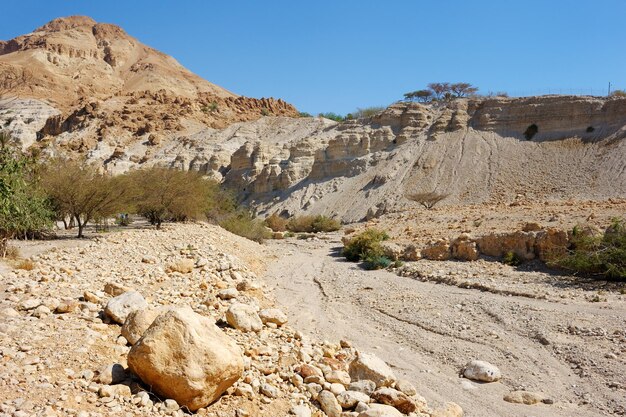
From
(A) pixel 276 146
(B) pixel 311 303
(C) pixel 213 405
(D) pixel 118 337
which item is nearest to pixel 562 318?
(B) pixel 311 303

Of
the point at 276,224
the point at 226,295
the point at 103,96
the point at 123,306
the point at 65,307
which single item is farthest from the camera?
the point at 103,96

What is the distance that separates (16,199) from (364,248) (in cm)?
1229

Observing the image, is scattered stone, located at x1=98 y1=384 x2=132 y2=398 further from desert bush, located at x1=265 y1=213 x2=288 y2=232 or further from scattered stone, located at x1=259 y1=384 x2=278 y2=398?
desert bush, located at x1=265 y1=213 x2=288 y2=232

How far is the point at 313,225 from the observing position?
3372cm

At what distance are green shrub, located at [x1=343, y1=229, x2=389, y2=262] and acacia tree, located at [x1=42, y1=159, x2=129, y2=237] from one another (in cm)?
929

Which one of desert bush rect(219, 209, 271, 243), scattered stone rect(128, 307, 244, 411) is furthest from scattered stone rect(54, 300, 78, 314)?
desert bush rect(219, 209, 271, 243)

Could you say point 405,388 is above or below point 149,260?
below

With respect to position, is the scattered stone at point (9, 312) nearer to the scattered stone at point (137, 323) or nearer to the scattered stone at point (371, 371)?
the scattered stone at point (137, 323)

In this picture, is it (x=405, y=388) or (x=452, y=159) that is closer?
(x=405, y=388)

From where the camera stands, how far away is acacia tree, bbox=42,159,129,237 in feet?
54.7

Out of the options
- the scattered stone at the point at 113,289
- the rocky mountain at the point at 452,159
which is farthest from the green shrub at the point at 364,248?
the rocky mountain at the point at 452,159

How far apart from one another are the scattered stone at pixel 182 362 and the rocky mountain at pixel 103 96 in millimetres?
62184

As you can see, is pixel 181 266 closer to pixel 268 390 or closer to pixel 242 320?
pixel 242 320

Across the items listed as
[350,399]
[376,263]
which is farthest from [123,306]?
[376,263]
